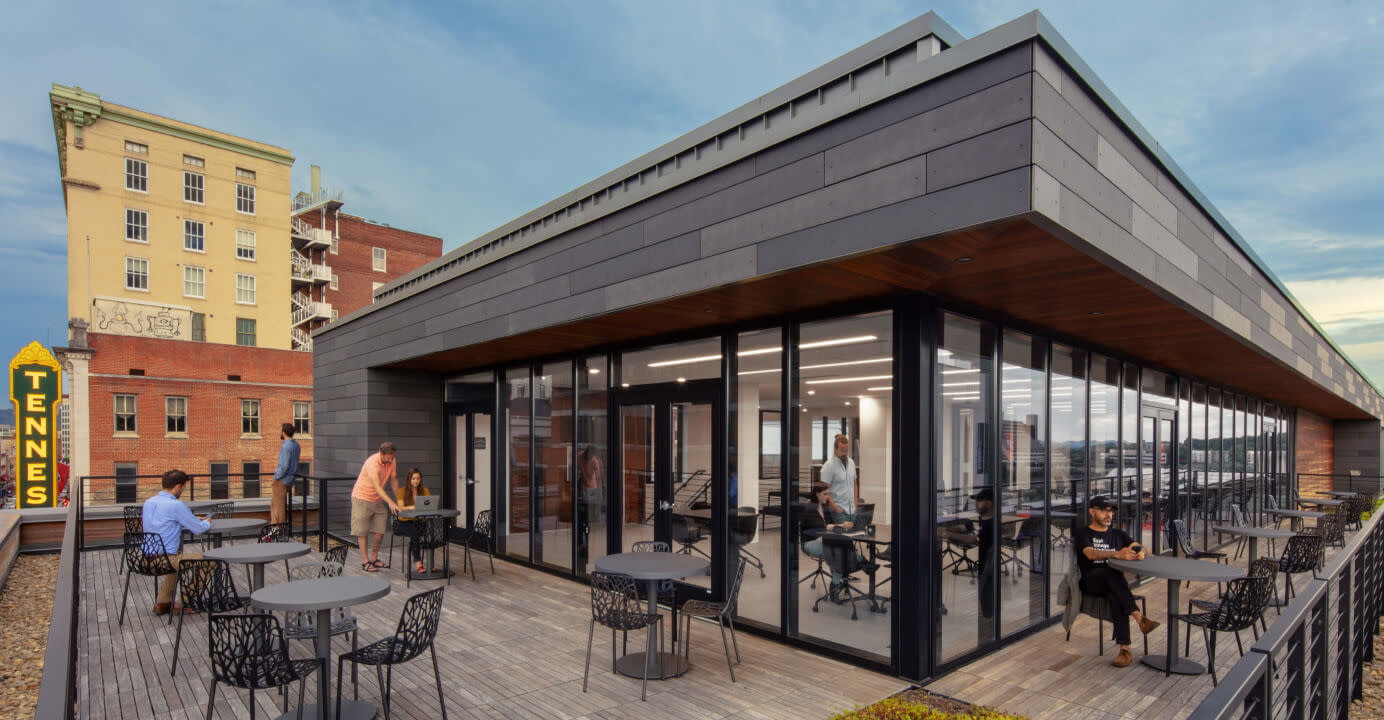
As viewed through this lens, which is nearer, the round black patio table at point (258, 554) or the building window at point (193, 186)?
the round black patio table at point (258, 554)

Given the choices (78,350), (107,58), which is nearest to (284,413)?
(78,350)

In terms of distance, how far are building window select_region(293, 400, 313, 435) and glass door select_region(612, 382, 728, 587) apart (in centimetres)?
2675

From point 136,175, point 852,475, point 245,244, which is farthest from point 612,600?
point 245,244

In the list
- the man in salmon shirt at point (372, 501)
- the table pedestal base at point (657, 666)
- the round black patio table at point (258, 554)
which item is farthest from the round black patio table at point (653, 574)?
the man in salmon shirt at point (372, 501)

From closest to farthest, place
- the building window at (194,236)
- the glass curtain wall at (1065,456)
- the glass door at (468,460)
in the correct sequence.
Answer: the glass curtain wall at (1065,456) → the glass door at (468,460) → the building window at (194,236)

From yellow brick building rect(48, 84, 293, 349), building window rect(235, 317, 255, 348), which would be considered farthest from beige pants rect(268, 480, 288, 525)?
building window rect(235, 317, 255, 348)

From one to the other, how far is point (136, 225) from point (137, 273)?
2.10 metres

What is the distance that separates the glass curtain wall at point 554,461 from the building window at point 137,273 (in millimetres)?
31151

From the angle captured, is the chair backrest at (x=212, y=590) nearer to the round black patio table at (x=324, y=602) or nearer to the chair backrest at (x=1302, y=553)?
the round black patio table at (x=324, y=602)

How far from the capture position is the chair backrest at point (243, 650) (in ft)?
12.0

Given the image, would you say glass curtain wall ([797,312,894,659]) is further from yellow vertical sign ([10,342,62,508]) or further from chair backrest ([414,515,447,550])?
yellow vertical sign ([10,342,62,508])

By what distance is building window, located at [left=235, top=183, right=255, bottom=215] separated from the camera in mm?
34250

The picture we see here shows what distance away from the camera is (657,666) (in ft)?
17.0

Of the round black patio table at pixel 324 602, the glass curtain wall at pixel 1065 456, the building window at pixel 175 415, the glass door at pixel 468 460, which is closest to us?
the round black patio table at pixel 324 602
